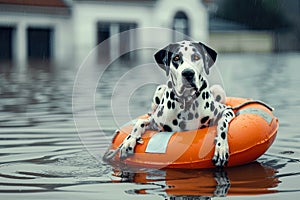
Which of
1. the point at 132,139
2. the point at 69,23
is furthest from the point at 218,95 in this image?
the point at 69,23

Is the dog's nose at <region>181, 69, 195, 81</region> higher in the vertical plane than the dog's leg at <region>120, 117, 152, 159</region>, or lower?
higher

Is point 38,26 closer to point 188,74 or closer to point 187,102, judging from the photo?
point 187,102

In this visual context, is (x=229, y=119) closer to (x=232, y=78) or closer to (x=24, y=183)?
(x=24, y=183)

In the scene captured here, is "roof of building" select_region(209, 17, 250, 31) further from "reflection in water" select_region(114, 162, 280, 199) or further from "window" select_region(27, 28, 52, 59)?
"reflection in water" select_region(114, 162, 280, 199)

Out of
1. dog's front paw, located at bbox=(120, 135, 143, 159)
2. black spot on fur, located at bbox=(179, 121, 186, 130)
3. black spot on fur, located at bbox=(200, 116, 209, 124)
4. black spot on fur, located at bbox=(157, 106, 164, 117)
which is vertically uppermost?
black spot on fur, located at bbox=(157, 106, 164, 117)

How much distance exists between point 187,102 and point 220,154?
2.37ft

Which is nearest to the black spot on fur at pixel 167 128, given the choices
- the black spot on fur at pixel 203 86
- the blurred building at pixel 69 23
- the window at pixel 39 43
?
the black spot on fur at pixel 203 86

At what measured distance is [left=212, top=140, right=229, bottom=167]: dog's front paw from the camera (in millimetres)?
8779

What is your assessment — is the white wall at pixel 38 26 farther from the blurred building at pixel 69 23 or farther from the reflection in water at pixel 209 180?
the reflection in water at pixel 209 180

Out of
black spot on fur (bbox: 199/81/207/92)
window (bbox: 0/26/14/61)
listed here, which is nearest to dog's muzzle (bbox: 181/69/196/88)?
black spot on fur (bbox: 199/81/207/92)

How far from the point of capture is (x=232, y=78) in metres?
28.6

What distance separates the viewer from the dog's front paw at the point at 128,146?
9125mm

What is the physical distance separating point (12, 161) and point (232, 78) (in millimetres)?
19779

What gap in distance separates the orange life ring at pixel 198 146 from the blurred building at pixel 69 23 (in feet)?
119
